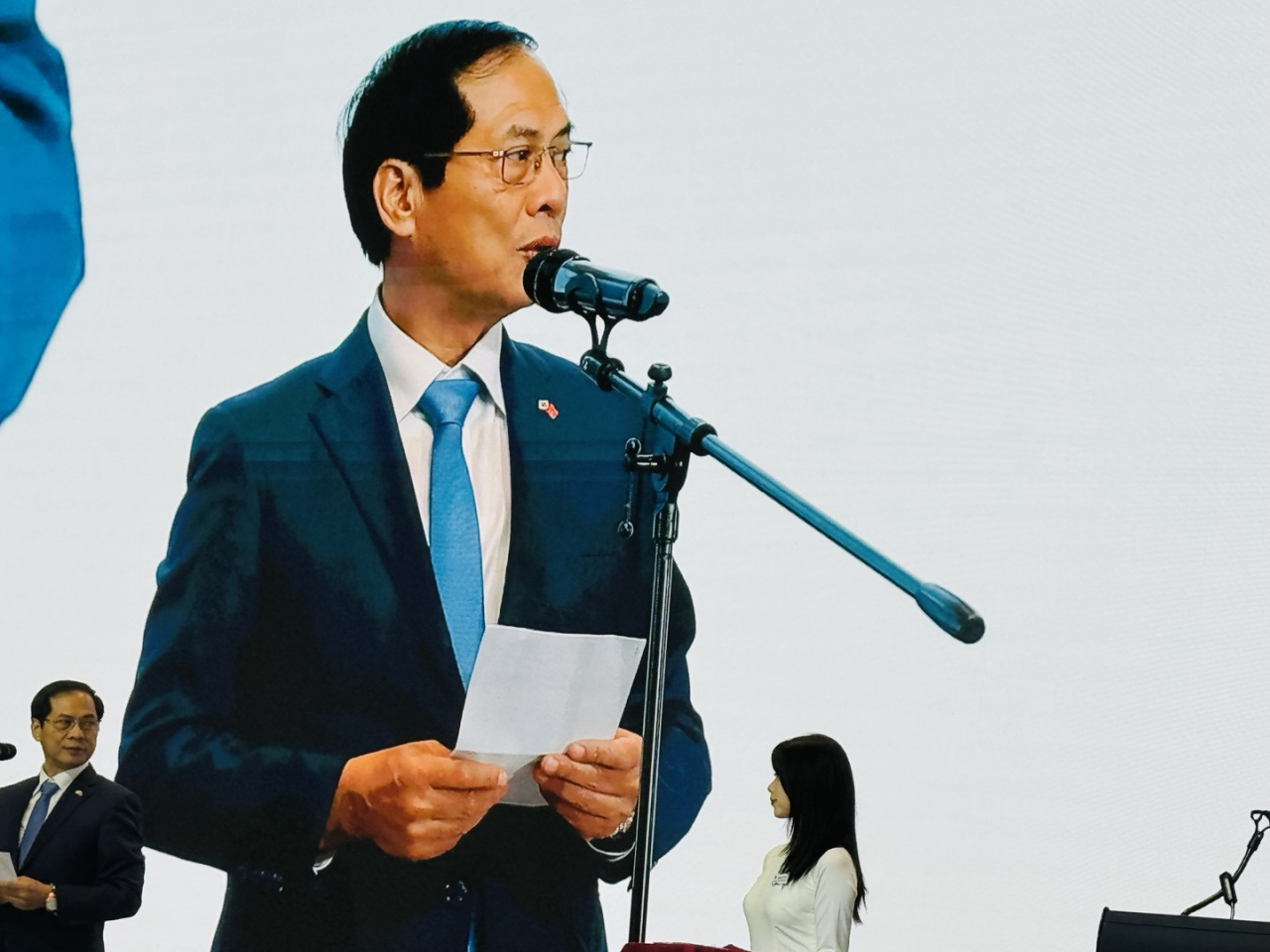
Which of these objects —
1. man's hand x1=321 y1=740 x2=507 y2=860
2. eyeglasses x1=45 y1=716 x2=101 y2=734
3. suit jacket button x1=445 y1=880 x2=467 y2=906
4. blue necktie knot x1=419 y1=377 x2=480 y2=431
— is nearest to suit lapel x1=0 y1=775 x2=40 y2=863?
eyeglasses x1=45 y1=716 x2=101 y2=734

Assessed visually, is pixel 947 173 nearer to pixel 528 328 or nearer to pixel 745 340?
pixel 745 340

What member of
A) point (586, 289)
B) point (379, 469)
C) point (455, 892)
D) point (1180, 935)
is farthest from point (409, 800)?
point (1180, 935)

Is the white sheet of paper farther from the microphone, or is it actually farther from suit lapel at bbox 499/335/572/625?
the microphone

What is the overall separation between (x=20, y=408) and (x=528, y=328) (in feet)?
3.81

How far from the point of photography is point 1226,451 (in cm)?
320

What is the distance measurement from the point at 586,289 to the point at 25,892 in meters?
1.57

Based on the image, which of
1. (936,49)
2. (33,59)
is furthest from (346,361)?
(936,49)

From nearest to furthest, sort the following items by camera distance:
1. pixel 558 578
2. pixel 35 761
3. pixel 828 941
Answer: pixel 828 941
pixel 558 578
pixel 35 761

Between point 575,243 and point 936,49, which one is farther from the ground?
point 936,49

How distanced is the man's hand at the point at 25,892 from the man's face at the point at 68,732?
234 millimetres

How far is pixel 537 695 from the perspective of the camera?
321 centimetres

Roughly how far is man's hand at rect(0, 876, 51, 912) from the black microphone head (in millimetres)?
1476

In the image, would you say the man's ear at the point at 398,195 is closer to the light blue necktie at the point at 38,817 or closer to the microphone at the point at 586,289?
the microphone at the point at 586,289

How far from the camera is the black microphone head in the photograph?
3.32 m
